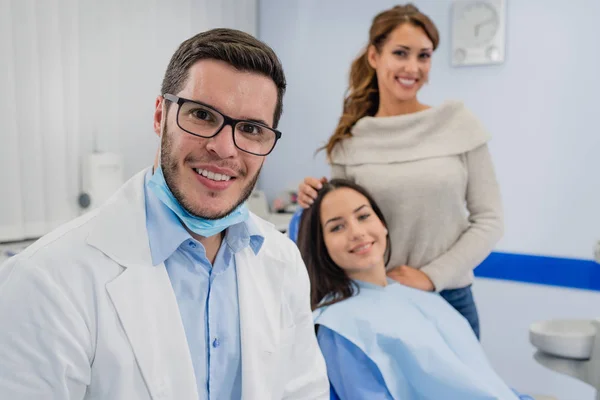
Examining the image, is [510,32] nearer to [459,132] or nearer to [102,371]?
[459,132]

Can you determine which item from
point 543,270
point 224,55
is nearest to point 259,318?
point 224,55

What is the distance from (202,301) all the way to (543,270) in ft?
7.66

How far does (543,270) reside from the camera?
2.97m

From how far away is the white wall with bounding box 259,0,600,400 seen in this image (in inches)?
112

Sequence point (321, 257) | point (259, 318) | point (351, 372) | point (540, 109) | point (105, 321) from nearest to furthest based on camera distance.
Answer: point (105, 321)
point (259, 318)
point (351, 372)
point (321, 257)
point (540, 109)

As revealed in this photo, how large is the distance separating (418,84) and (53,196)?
5.17 feet

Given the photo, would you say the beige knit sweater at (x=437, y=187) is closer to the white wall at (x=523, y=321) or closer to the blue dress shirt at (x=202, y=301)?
the blue dress shirt at (x=202, y=301)

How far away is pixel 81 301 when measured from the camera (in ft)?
3.05

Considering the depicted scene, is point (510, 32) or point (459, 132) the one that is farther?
point (510, 32)

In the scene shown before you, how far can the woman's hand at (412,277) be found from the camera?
75.4 inches

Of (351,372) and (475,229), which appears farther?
(475,229)

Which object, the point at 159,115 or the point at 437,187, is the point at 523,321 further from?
the point at 159,115

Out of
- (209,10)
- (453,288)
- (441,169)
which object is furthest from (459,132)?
(209,10)

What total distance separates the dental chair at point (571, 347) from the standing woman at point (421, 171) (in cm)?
30
